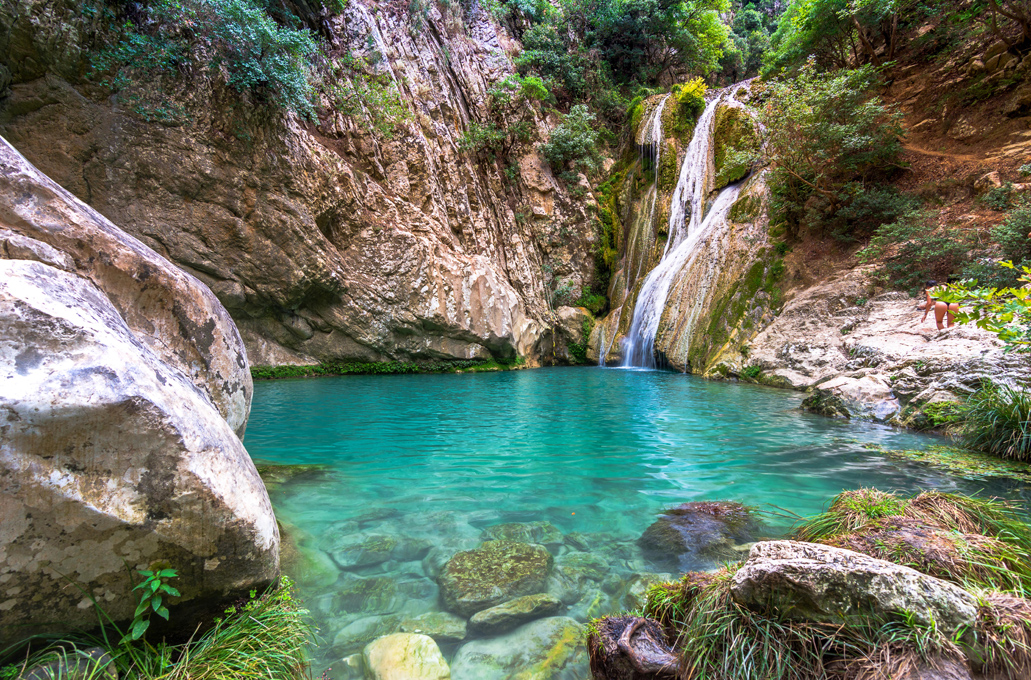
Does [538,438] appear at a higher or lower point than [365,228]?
lower

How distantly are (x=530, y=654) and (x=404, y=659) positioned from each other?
2.07 ft

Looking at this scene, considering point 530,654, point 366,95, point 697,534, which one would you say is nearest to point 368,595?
point 530,654

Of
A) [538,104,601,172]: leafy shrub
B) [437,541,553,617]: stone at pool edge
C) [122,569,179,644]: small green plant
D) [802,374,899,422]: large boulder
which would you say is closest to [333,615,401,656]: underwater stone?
[437,541,553,617]: stone at pool edge

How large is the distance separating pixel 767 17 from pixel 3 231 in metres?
44.4

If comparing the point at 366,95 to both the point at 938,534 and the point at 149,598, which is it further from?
the point at 938,534

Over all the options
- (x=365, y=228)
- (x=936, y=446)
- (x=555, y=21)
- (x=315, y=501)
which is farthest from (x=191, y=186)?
(x=555, y=21)

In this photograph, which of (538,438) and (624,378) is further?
(624,378)

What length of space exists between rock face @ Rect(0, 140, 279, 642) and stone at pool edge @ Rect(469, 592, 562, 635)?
1.16 meters

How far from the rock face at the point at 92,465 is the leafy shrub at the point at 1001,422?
6838 millimetres

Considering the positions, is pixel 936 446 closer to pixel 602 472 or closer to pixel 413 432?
pixel 602 472

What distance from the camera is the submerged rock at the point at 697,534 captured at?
3.09 meters

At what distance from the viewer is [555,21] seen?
76.5 feet

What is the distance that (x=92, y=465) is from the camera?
1822mm

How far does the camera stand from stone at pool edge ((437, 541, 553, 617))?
269 centimetres
